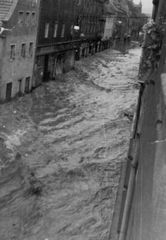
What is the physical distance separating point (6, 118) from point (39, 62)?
Result: 33.9 ft

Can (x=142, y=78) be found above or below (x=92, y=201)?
above

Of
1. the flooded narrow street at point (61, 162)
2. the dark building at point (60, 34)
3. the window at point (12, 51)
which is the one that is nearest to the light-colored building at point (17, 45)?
the window at point (12, 51)

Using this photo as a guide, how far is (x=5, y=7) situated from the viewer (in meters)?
24.4

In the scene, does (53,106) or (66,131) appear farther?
(53,106)

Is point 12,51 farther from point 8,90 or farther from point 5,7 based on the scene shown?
point 5,7

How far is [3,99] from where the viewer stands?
81.1 feet

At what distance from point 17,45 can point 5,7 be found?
2640 millimetres

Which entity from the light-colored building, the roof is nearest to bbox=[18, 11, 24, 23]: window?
the light-colored building

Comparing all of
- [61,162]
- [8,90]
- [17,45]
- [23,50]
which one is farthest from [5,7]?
[61,162]

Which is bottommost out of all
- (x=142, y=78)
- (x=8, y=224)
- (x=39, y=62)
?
(x=8, y=224)

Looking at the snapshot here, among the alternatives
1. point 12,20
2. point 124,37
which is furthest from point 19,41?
point 124,37

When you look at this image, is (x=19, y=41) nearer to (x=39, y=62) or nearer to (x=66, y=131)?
(x=39, y=62)

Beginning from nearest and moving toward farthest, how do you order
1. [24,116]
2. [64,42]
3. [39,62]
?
[24,116] → [39,62] → [64,42]

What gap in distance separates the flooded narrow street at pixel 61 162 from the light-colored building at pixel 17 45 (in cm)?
104
